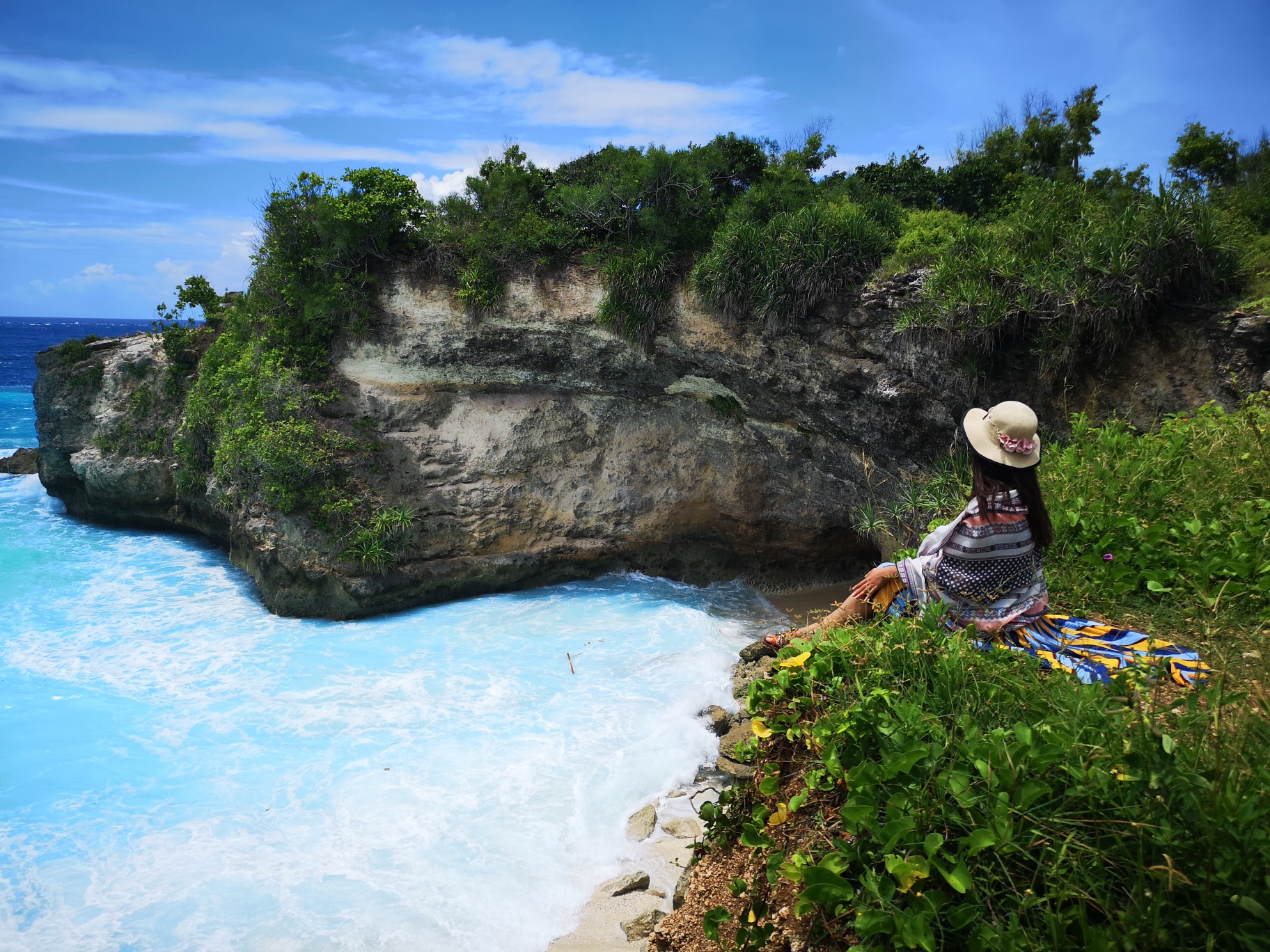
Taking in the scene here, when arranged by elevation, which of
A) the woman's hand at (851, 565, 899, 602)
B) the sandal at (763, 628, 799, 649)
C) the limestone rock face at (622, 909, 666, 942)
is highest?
the woman's hand at (851, 565, 899, 602)

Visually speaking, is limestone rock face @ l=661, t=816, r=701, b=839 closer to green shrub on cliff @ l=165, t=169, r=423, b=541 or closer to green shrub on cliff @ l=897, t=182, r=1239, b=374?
green shrub on cliff @ l=897, t=182, r=1239, b=374

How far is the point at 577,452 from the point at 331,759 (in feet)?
21.6

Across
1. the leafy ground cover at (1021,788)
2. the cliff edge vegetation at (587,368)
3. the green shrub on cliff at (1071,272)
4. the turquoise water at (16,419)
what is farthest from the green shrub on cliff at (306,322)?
the turquoise water at (16,419)

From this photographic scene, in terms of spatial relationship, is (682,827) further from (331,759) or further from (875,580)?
(331,759)

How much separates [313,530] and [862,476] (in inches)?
339

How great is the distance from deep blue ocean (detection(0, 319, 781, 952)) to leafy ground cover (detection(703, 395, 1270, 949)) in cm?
266

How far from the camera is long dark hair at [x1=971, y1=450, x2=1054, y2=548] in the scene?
385 centimetres

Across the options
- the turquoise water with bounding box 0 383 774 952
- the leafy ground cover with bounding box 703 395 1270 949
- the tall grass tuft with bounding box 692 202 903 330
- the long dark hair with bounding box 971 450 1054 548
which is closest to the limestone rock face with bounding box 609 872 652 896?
the turquoise water with bounding box 0 383 774 952

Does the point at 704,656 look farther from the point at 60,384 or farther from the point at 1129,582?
the point at 60,384

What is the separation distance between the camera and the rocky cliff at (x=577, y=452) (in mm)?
11070

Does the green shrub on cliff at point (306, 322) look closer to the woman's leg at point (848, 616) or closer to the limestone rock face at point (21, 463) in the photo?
the woman's leg at point (848, 616)

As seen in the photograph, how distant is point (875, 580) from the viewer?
420 centimetres

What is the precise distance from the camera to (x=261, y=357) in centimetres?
1209

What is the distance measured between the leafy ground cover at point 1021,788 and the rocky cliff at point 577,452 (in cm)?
710
